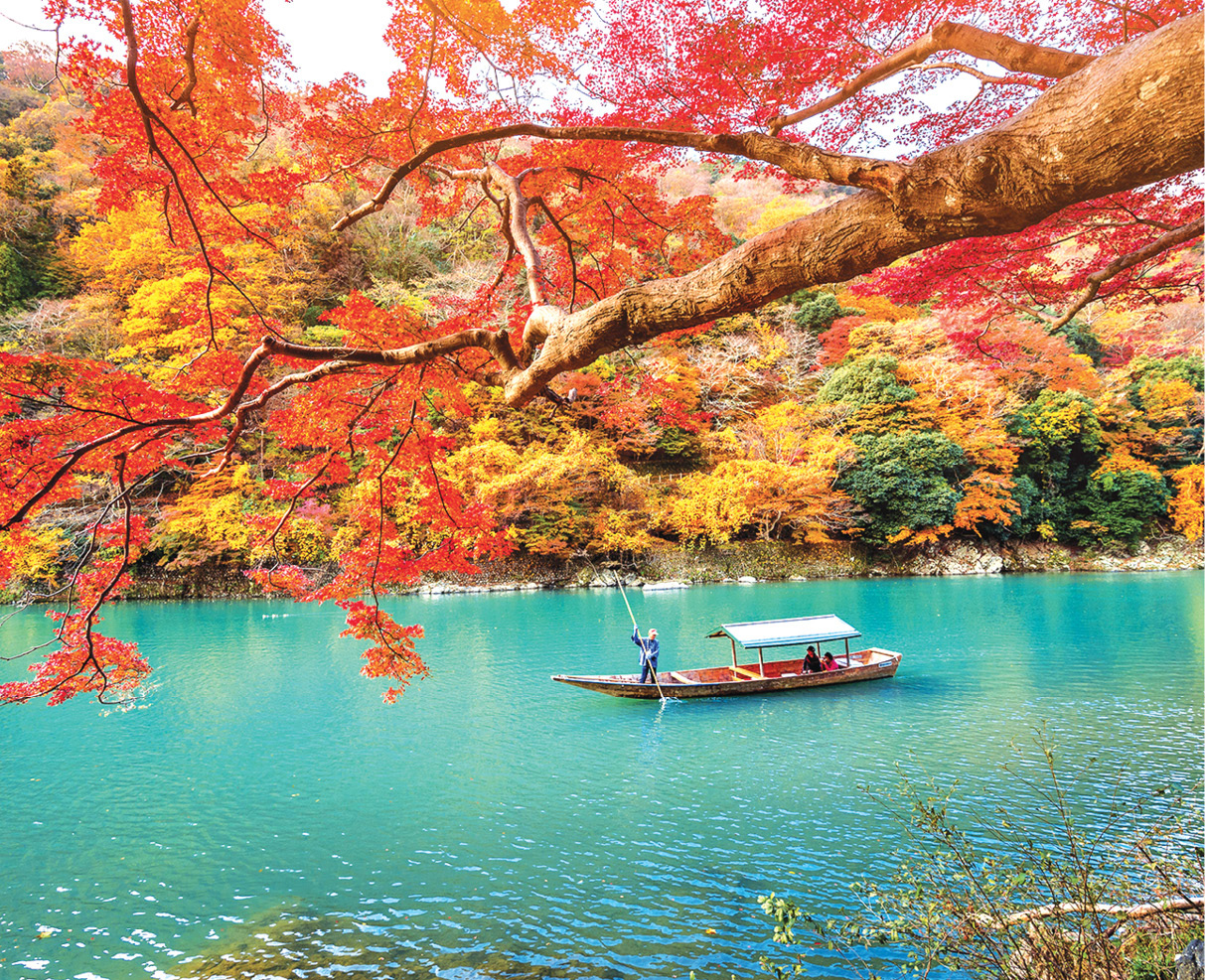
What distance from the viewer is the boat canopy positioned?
8750 mm

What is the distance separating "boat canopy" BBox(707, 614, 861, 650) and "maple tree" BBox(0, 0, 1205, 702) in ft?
14.7

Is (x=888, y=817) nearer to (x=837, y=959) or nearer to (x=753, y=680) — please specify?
(x=837, y=959)

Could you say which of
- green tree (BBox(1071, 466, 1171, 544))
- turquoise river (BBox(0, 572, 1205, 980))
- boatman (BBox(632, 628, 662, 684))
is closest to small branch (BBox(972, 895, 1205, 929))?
turquoise river (BBox(0, 572, 1205, 980))

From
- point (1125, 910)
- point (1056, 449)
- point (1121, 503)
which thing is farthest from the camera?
point (1056, 449)

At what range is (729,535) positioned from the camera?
62.8 ft

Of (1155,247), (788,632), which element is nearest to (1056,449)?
(788,632)

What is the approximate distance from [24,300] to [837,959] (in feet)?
85.1

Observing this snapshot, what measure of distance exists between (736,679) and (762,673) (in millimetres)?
618

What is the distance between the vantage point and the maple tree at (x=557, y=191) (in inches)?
62.2

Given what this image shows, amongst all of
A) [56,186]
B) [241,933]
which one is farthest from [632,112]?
[56,186]

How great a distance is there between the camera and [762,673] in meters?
9.15

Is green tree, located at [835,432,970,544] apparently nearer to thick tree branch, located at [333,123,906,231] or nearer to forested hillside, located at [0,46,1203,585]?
forested hillside, located at [0,46,1203,585]

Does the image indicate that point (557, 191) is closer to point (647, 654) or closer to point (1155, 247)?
point (1155, 247)

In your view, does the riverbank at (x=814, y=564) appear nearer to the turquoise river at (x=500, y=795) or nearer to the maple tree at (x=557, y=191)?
the turquoise river at (x=500, y=795)
